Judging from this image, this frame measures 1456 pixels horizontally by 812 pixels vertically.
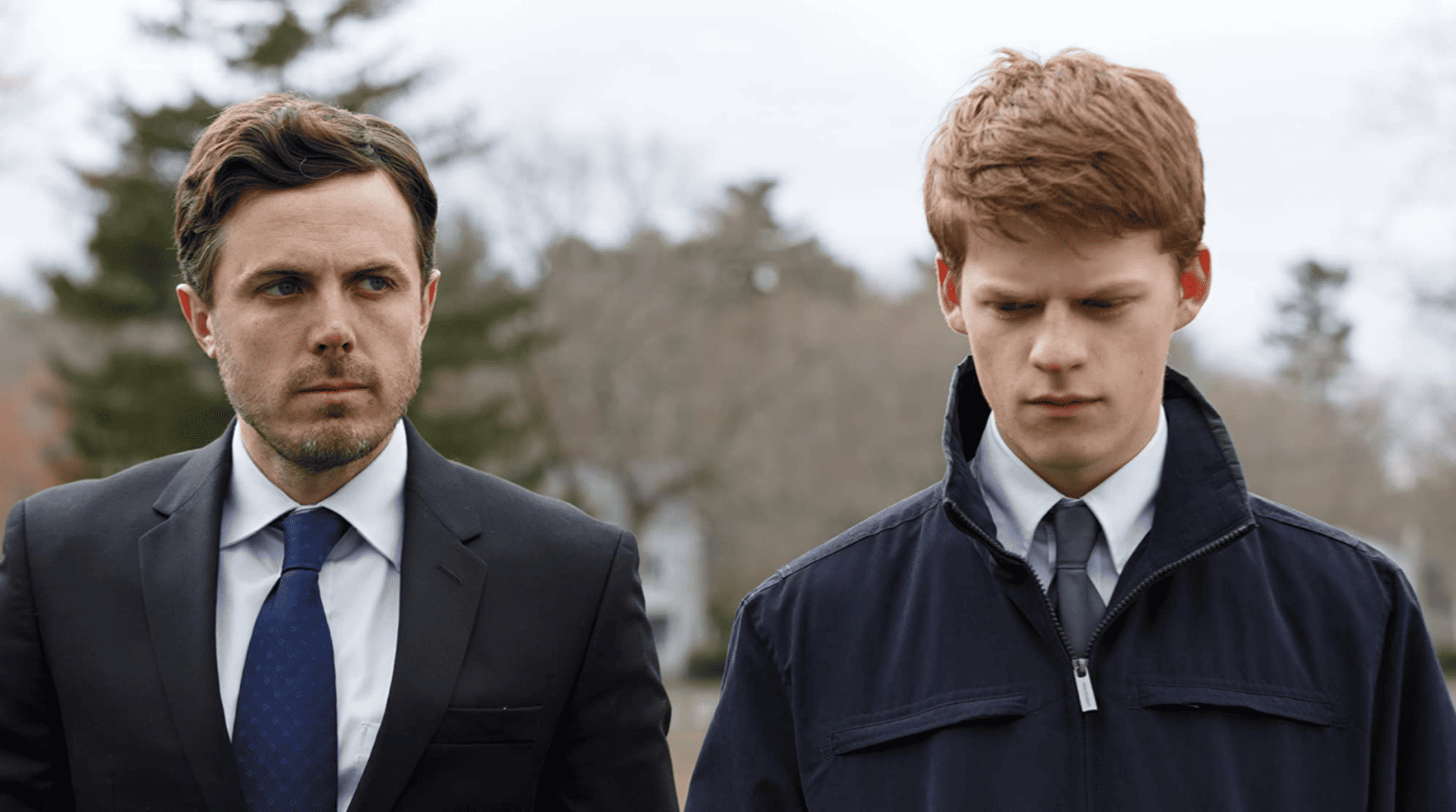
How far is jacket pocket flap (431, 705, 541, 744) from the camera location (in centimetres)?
271

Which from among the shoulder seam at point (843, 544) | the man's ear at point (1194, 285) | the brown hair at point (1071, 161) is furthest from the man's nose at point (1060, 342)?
the shoulder seam at point (843, 544)

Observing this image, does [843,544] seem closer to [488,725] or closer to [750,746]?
[750,746]

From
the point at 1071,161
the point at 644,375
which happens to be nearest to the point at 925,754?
the point at 1071,161

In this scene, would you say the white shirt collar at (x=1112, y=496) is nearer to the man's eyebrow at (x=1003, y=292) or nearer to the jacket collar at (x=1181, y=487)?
the jacket collar at (x=1181, y=487)

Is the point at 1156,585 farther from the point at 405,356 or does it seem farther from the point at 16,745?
the point at 16,745

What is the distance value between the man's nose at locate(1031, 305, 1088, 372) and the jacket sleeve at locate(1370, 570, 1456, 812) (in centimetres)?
62

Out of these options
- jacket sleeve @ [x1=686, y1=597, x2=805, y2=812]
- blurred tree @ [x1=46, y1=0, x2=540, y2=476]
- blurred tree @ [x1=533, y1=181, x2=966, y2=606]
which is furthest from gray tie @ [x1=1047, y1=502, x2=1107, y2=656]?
blurred tree @ [x1=533, y1=181, x2=966, y2=606]

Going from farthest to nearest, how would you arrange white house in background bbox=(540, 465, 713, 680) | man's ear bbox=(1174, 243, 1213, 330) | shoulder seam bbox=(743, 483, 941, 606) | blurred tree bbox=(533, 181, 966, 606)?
1. white house in background bbox=(540, 465, 713, 680)
2. blurred tree bbox=(533, 181, 966, 606)
3. shoulder seam bbox=(743, 483, 941, 606)
4. man's ear bbox=(1174, 243, 1213, 330)

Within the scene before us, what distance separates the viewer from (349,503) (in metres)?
2.89

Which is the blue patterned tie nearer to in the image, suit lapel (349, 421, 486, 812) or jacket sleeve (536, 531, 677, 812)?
suit lapel (349, 421, 486, 812)

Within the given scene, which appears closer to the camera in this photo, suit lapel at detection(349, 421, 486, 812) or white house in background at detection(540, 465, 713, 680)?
suit lapel at detection(349, 421, 486, 812)

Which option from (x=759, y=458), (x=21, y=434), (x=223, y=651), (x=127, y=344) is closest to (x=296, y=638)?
(x=223, y=651)

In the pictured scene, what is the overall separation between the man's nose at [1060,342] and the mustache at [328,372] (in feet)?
4.18

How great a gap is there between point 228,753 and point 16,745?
449 mm
